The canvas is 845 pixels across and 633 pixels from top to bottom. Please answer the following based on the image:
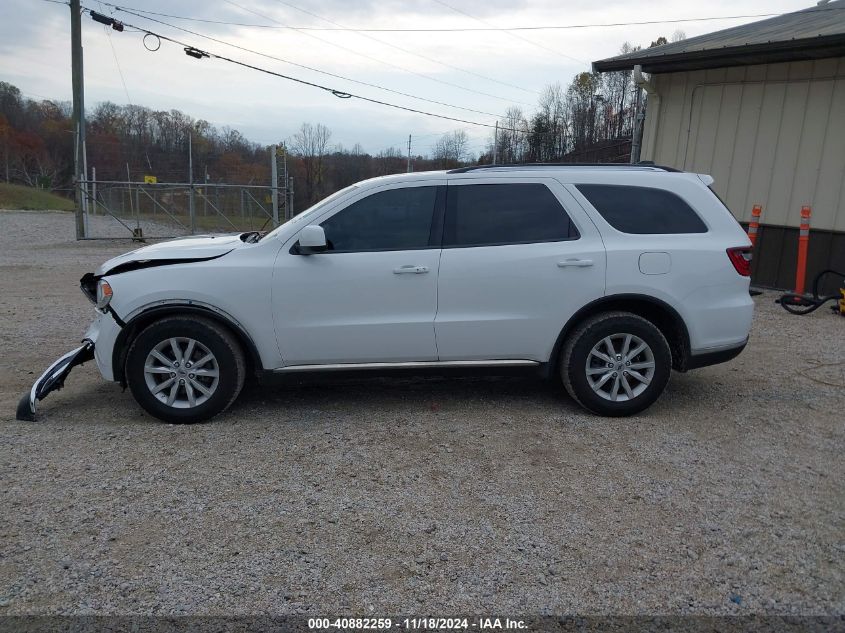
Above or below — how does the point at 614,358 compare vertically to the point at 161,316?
below

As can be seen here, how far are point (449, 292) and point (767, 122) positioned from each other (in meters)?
8.02

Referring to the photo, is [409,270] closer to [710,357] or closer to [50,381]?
[710,357]

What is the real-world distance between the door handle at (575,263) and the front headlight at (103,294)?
124 inches

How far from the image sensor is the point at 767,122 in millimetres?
10094

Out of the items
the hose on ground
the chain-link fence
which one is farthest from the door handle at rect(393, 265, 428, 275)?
the chain-link fence

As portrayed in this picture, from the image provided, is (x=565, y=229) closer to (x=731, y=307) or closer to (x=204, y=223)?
(x=731, y=307)

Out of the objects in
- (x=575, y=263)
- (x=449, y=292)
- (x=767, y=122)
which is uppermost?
(x=767, y=122)

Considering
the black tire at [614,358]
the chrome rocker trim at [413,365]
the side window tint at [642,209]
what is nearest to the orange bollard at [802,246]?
the side window tint at [642,209]

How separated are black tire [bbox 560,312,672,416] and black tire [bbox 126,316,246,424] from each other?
7.80 feet

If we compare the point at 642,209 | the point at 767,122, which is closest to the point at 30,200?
the point at 767,122

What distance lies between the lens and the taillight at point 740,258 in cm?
476

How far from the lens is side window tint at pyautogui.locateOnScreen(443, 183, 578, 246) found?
4.76 meters

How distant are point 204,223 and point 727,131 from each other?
63.8 feet

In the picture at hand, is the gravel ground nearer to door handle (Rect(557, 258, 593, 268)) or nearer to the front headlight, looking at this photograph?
the front headlight
